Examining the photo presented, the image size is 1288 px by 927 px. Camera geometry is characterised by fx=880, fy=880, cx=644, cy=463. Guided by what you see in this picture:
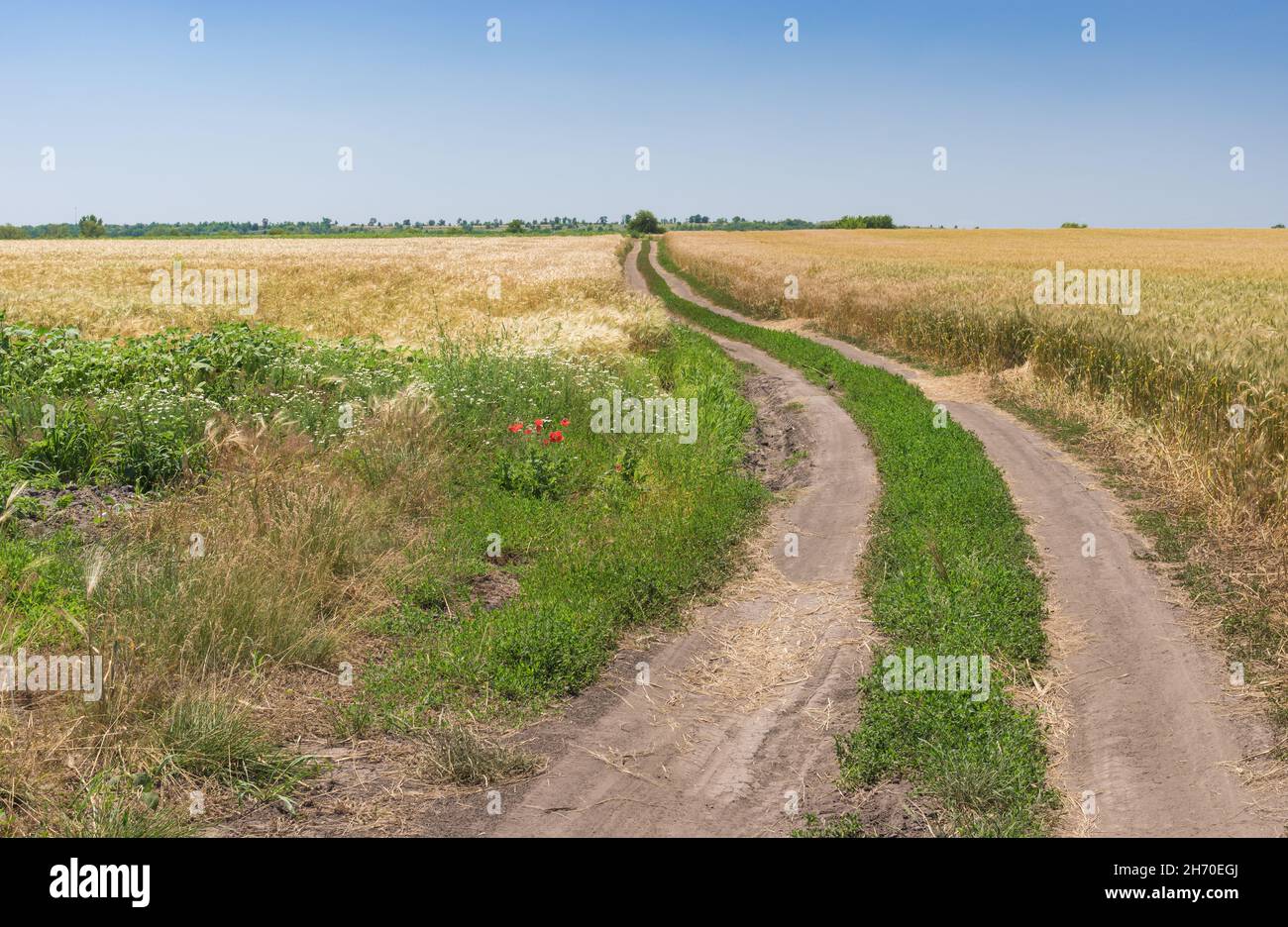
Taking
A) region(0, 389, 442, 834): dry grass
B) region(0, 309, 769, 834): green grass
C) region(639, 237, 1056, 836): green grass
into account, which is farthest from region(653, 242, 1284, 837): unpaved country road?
region(0, 389, 442, 834): dry grass

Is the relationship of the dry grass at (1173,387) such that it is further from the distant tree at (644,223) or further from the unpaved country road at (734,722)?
the distant tree at (644,223)

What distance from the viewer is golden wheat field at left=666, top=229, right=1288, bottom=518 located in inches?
382

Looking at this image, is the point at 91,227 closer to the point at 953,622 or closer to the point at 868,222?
the point at 868,222

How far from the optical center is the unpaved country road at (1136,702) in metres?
4.79

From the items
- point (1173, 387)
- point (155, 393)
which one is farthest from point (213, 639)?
point (1173, 387)

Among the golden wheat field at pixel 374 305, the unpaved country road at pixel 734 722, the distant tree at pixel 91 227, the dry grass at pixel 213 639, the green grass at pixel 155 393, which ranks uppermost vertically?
the distant tree at pixel 91 227

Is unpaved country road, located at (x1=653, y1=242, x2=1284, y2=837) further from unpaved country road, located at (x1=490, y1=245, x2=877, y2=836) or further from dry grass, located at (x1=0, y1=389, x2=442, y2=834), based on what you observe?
dry grass, located at (x1=0, y1=389, x2=442, y2=834)

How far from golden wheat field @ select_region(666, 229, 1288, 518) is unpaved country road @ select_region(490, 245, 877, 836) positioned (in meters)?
4.62

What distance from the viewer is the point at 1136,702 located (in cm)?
608

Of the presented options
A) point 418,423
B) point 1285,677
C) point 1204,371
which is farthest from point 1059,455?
point 418,423

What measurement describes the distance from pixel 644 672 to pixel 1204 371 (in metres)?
9.22

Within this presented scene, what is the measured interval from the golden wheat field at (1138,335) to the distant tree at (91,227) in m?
142

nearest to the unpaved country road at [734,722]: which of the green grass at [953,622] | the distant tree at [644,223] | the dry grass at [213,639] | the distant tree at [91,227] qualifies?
the green grass at [953,622]

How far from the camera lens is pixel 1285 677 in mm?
6125
